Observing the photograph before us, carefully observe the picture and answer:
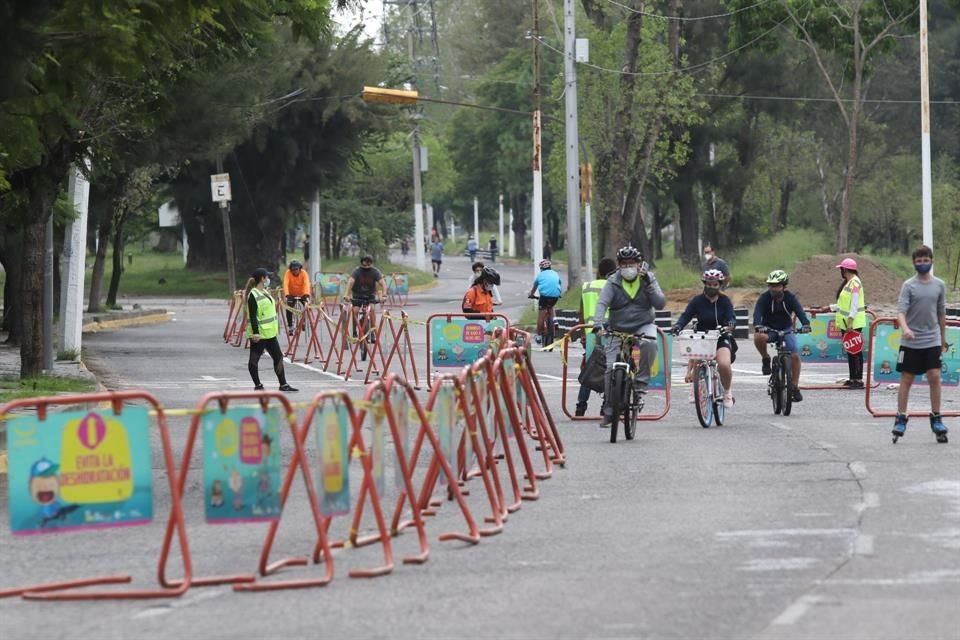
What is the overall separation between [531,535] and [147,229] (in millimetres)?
63709

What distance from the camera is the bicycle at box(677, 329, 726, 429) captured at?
19.2 m

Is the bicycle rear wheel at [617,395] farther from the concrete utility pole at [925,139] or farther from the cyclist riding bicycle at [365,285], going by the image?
the concrete utility pole at [925,139]

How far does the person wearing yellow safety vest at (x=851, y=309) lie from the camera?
24.4m

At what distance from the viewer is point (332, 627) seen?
902 centimetres

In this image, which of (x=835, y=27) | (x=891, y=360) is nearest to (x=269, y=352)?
(x=891, y=360)

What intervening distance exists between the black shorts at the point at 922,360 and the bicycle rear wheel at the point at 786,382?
343cm

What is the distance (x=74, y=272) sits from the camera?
30.6 meters

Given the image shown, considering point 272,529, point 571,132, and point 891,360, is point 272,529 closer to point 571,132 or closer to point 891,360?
point 891,360

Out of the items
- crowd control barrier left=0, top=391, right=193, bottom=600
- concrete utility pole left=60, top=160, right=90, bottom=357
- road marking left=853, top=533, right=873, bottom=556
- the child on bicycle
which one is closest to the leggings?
concrete utility pole left=60, top=160, right=90, bottom=357

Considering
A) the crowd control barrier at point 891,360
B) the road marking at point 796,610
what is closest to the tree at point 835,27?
the crowd control barrier at point 891,360

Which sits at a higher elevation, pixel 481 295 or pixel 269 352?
pixel 481 295

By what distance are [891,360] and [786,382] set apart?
2.57 meters

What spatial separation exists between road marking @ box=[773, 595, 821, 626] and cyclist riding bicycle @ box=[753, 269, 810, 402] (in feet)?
37.2

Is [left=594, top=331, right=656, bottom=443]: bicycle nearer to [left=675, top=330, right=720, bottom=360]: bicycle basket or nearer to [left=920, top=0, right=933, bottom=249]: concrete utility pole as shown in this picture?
[left=675, top=330, right=720, bottom=360]: bicycle basket
